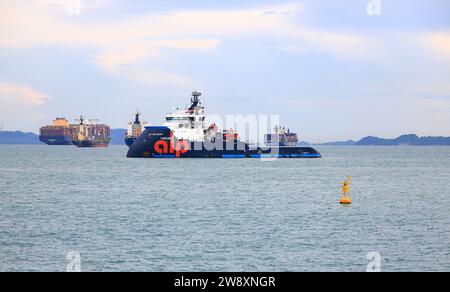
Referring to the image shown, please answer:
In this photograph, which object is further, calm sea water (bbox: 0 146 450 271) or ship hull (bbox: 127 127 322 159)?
ship hull (bbox: 127 127 322 159)

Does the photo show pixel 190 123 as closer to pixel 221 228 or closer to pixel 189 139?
pixel 189 139

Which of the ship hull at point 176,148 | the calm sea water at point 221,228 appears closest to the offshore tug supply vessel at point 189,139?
the ship hull at point 176,148

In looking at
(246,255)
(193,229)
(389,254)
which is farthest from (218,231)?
(389,254)

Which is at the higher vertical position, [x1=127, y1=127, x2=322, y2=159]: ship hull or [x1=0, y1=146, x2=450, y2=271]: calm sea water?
[x1=127, y1=127, x2=322, y2=159]: ship hull

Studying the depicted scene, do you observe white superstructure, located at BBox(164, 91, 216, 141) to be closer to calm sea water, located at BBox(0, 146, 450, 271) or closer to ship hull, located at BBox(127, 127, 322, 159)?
ship hull, located at BBox(127, 127, 322, 159)

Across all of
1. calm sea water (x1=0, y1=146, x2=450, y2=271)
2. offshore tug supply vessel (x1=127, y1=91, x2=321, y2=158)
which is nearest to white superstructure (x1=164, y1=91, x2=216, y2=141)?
offshore tug supply vessel (x1=127, y1=91, x2=321, y2=158)

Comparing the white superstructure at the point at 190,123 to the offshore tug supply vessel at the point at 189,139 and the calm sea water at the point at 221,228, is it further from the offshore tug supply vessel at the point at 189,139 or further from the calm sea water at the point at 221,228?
the calm sea water at the point at 221,228

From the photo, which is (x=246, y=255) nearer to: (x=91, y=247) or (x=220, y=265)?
(x=220, y=265)

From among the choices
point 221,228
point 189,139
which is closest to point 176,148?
point 189,139

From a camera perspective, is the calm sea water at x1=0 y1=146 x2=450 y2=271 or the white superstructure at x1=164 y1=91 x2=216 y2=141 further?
the white superstructure at x1=164 y1=91 x2=216 y2=141

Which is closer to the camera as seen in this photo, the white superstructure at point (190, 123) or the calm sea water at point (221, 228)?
the calm sea water at point (221, 228)

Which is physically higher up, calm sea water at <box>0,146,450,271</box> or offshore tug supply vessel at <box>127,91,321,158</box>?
offshore tug supply vessel at <box>127,91,321,158</box>

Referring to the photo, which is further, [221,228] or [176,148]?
[176,148]

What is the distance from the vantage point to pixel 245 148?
136625 millimetres
